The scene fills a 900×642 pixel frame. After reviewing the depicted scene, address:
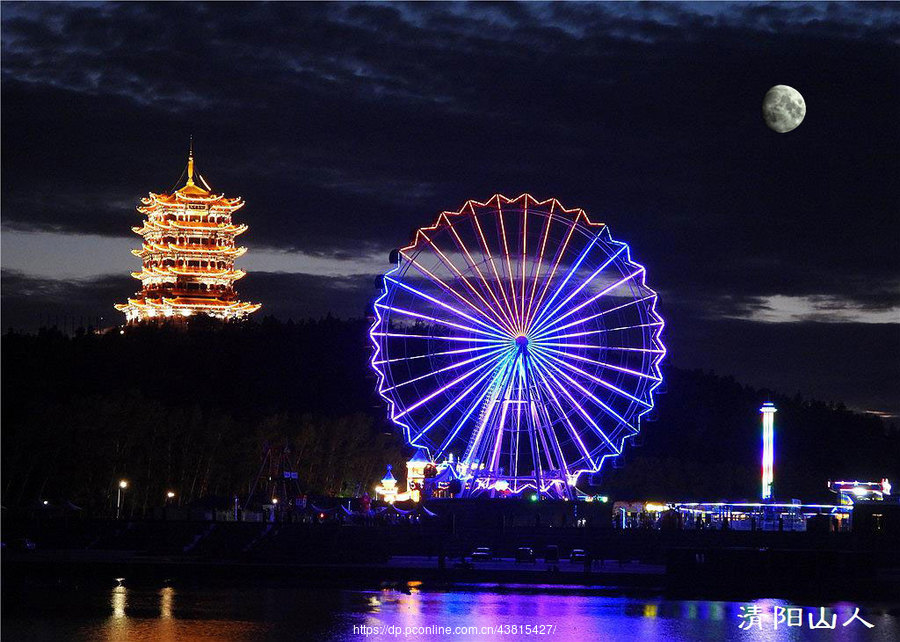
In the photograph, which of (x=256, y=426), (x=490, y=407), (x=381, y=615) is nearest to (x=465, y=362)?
(x=490, y=407)

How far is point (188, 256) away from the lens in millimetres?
162500

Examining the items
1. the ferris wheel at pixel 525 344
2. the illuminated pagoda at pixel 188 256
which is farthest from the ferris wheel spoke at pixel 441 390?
the illuminated pagoda at pixel 188 256

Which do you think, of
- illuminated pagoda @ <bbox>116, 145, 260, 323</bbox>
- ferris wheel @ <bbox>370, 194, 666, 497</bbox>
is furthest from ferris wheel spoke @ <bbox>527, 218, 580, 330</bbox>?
illuminated pagoda @ <bbox>116, 145, 260, 323</bbox>

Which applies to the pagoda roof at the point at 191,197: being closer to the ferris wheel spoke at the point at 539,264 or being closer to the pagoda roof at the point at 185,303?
the pagoda roof at the point at 185,303

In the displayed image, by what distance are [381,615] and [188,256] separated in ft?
378

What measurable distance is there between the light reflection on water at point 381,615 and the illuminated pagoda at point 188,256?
340ft

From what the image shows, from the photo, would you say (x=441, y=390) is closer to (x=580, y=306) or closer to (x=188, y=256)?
(x=580, y=306)

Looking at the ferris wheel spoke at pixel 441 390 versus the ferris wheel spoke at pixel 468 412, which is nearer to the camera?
the ferris wheel spoke at pixel 441 390

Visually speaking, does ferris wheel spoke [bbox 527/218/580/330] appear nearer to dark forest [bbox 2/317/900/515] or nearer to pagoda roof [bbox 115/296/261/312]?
dark forest [bbox 2/317/900/515]

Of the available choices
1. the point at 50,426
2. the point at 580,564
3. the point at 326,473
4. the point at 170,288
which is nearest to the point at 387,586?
the point at 580,564

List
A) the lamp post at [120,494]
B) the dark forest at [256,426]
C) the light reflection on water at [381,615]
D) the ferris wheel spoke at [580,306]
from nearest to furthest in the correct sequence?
the light reflection on water at [381,615], the ferris wheel spoke at [580,306], the lamp post at [120,494], the dark forest at [256,426]

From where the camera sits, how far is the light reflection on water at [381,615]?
4684cm

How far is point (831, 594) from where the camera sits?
59719 mm

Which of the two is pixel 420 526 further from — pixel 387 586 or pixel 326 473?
pixel 326 473
